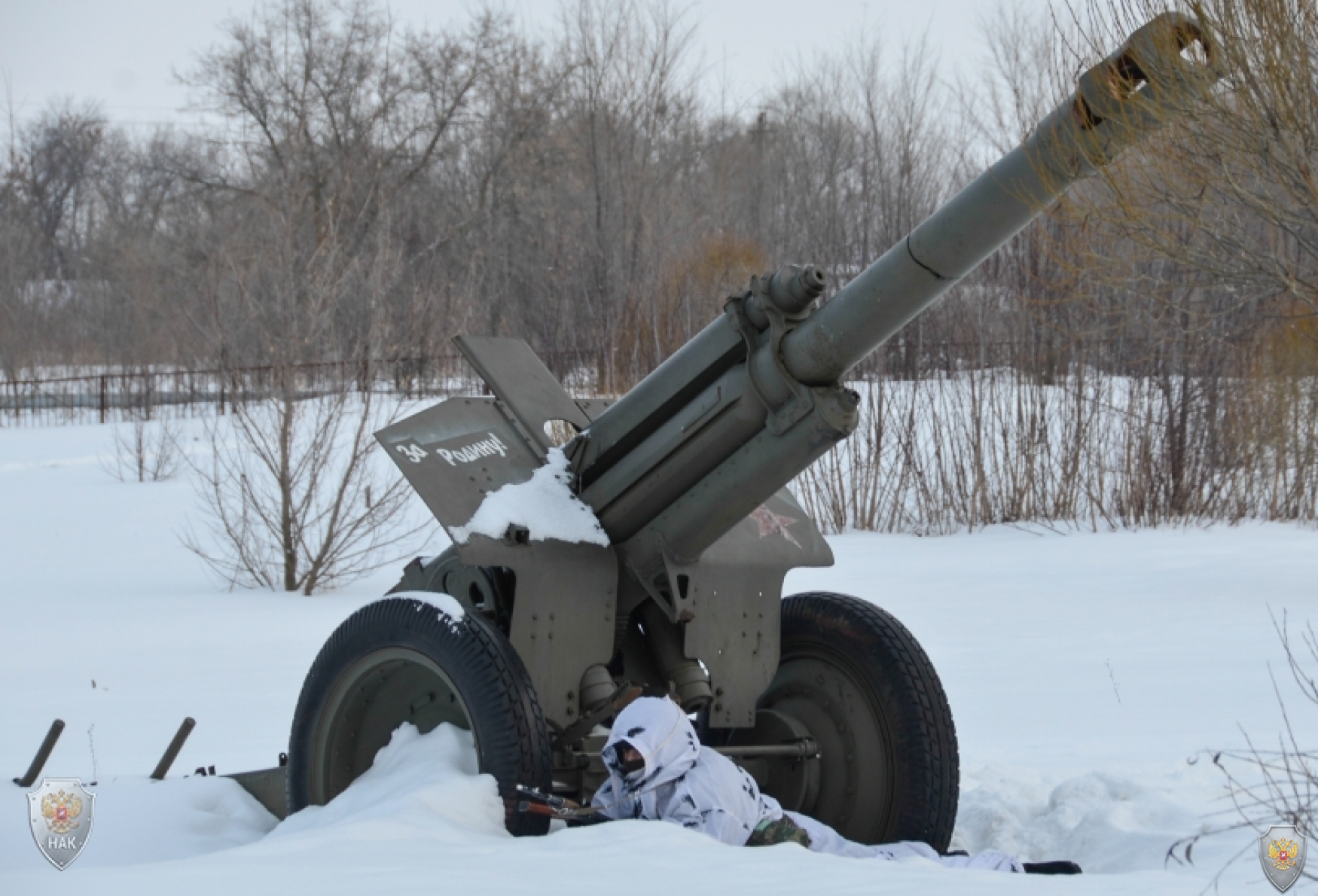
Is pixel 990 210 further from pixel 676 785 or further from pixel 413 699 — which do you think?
pixel 413 699

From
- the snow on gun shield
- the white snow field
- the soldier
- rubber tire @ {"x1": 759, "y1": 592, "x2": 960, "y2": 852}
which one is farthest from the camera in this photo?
rubber tire @ {"x1": 759, "y1": 592, "x2": 960, "y2": 852}

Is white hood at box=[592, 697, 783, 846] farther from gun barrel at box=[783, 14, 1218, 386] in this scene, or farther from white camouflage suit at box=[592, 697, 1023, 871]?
gun barrel at box=[783, 14, 1218, 386]

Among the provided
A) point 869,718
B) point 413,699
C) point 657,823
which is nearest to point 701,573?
point 869,718

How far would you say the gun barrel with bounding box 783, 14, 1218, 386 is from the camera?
364 centimetres

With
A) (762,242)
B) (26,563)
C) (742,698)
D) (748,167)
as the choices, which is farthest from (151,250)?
(742,698)

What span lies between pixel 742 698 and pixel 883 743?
0.47 metres

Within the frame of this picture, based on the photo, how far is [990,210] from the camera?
3633 millimetres

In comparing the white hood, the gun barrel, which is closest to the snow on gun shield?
the gun barrel

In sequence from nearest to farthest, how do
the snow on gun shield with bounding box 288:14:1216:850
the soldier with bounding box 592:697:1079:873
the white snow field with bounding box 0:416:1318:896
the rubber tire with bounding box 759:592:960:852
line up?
the white snow field with bounding box 0:416:1318:896
the soldier with bounding box 592:697:1079:873
the snow on gun shield with bounding box 288:14:1216:850
the rubber tire with bounding box 759:592:960:852

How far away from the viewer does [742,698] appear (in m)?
4.44

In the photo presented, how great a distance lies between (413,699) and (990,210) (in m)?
2.17

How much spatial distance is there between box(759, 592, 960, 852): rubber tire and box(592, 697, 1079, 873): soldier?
16.7 inches

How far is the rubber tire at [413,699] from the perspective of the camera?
11.9ft

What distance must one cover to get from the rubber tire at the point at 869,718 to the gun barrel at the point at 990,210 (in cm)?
93
